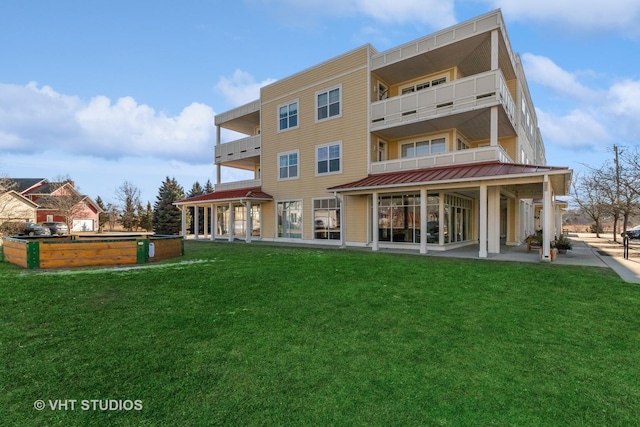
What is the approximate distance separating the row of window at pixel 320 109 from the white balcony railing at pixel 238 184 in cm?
439

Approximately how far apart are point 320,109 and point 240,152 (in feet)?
26.1

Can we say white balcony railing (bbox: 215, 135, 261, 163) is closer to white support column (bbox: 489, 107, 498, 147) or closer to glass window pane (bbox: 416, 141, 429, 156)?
glass window pane (bbox: 416, 141, 429, 156)

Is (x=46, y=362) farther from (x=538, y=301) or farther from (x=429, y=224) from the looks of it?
(x=429, y=224)

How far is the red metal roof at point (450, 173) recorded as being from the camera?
38.8ft

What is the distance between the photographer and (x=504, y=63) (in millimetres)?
16797

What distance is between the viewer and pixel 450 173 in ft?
44.6

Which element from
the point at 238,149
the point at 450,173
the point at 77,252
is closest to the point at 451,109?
the point at 450,173

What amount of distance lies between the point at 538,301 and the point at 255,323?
5626 millimetres

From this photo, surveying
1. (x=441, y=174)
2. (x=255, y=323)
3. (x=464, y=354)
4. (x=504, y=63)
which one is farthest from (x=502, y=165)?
(x=255, y=323)

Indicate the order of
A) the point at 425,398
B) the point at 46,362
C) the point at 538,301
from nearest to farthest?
the point at 425,398 → the point at 46,362 → the point at 538,301

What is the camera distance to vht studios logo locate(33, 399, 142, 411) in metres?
3.11

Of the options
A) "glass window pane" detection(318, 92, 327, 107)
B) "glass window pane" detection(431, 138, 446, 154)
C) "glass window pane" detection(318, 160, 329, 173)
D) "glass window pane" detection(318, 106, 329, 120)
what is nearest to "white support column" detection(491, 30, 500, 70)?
"glass window pane" detection(431, 138, 446, 154)

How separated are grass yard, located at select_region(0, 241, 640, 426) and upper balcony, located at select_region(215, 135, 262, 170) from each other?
17.0m

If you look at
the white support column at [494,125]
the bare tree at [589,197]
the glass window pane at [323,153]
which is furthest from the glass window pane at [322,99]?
the bare tree at [589,197]
